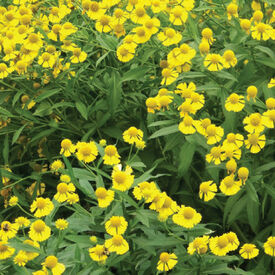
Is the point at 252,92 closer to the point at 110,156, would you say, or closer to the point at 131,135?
the point at 131,135

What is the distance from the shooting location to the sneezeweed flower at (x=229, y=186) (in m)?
1.85

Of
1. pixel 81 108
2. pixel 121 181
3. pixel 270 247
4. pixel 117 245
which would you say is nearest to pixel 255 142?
pixel 270 247

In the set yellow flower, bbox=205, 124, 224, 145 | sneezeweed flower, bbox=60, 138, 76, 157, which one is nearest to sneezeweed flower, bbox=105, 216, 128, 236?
sneezeweed flower, bbox=60, 138, 76, 157

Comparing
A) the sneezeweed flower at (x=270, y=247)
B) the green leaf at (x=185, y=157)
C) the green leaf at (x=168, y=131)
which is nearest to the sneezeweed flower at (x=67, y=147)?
the green leaf at (x=168, y=131)

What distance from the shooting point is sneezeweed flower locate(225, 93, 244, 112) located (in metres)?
1.99

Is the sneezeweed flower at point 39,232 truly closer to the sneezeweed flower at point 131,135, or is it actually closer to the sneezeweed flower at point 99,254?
the sneezeweed flower at point 99,254

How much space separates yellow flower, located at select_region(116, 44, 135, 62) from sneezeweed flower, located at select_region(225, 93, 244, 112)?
0.51m

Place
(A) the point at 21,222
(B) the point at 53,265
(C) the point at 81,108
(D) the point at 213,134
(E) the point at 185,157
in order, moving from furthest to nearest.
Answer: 1. (C) the point at 81,108
2. (E) the point at 185,157
3. (D) the point at 213,134
4. (A) the point at 21,222
5. (B) the point at 53,265

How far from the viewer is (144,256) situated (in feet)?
6.19

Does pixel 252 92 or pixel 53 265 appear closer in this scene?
pixel 53 265

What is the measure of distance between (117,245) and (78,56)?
1.08m

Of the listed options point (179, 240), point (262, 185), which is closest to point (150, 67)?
point (262, 185)

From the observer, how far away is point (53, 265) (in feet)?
5.26

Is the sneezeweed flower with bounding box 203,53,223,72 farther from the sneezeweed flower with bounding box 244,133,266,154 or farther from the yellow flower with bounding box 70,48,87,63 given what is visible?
the yellow flower with bounding box 70,48,87,63
